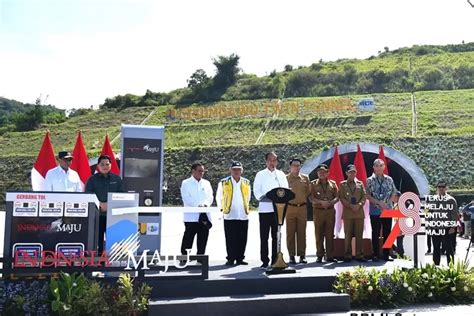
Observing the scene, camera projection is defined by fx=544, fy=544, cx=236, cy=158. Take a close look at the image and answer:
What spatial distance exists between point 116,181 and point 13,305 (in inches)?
84.9

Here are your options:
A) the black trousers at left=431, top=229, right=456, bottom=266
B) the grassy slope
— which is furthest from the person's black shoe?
the grassy slope

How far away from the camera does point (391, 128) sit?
1164 inches

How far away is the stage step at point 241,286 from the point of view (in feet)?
21.2

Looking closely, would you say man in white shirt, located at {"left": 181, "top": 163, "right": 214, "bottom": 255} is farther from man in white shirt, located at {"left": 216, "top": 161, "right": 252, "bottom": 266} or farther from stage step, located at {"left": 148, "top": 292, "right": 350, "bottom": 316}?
stage step, located at {"left": 148, "top": 292, "right": 350, "bottom": 316}

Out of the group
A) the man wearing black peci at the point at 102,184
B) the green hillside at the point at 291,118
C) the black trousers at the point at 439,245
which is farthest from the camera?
the green hillside at the point at 291,118

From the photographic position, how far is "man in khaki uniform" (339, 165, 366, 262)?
28.7ft

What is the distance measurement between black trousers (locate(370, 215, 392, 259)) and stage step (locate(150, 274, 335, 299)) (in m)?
2.26

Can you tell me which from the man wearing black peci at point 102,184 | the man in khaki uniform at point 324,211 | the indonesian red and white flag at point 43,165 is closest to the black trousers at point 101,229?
the man wearing black peci at point 102,184

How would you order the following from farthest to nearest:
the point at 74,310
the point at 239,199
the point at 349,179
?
the point at 349,179
the point at 239,199
the point at 74,310

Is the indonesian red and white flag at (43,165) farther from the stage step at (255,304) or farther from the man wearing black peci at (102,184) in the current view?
the stage step at (255,304)

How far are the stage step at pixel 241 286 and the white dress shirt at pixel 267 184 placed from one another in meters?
1.27

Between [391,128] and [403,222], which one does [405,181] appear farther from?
[403,222]

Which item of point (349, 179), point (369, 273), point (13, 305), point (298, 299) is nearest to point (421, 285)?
point (369, 273)

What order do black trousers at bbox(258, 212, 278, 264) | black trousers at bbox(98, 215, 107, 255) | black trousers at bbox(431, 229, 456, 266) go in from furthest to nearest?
black trousers at bbox(431, 229, 456, 266) < black trousers at bbox(258, 212, 278, 264) < black trousers at bbox(98, 215, 107, 255)
